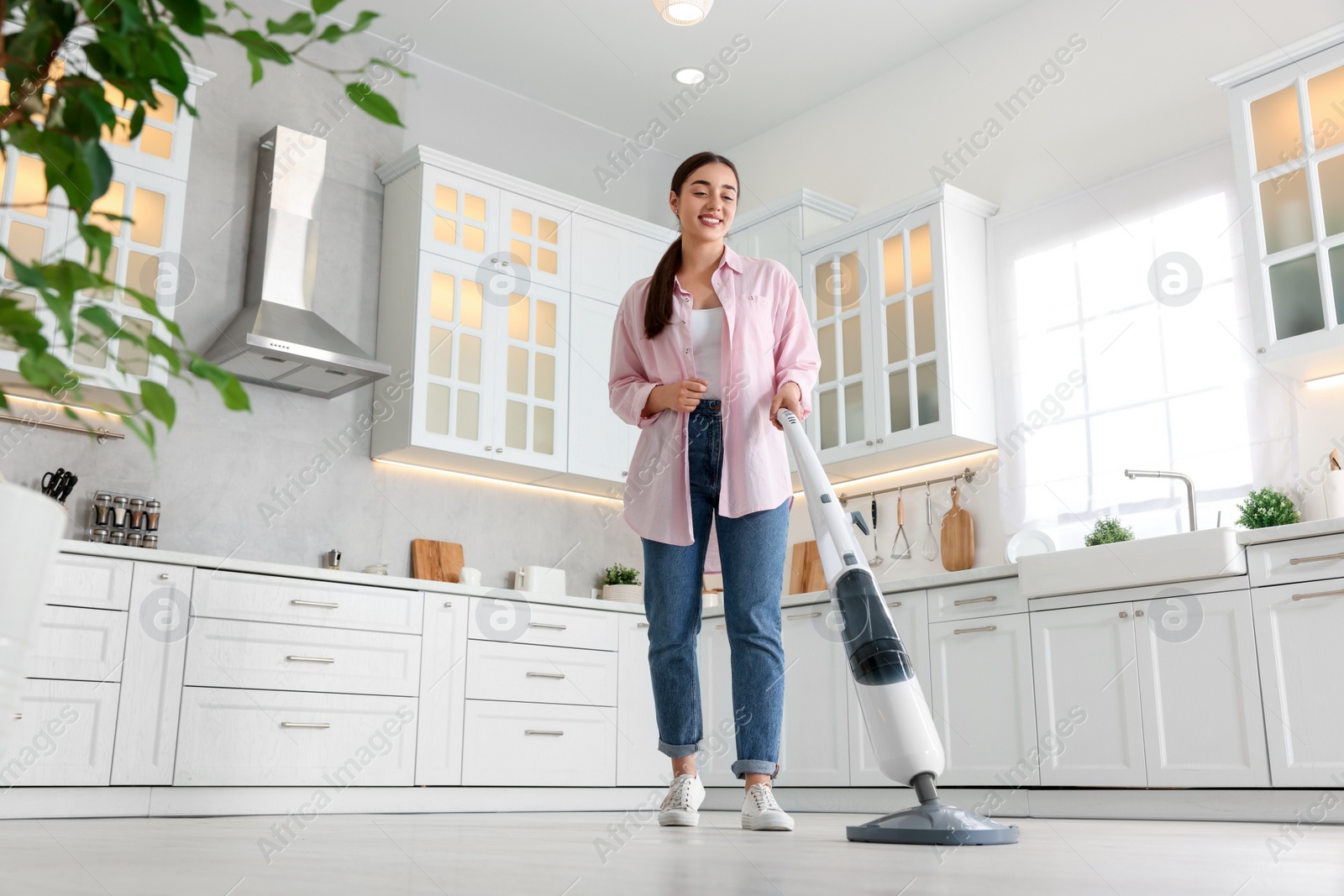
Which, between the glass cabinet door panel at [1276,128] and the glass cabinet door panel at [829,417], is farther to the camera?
the glass cabinet door panel at [829,417]

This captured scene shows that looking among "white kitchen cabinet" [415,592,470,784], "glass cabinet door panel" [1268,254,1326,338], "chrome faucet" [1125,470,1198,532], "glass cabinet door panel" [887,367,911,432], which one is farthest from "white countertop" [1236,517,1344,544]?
"white kitchen cabinet" [415,592,470,784]

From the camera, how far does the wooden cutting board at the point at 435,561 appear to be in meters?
4.60

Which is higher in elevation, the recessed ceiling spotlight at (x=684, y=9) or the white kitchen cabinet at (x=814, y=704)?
the recessed ceiling spotlight at (x=684, y=9)

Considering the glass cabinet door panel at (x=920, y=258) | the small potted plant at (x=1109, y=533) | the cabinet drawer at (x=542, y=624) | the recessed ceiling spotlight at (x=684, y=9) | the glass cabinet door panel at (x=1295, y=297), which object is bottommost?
the cabinet drawer at (x=542, y=624)

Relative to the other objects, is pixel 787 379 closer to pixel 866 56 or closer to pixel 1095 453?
pixel 1095 453

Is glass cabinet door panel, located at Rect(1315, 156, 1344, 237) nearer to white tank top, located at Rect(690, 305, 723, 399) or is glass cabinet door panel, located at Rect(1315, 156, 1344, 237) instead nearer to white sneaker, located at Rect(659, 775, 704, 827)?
white tank top, located at Rect(690, 305, 723, 399)

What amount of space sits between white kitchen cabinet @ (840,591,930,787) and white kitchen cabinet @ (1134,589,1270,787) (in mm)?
744

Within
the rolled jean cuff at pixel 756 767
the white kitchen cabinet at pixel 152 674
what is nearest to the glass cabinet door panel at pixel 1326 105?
the rolled jean cuff at pixel 756 767

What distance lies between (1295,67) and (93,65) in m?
3.76

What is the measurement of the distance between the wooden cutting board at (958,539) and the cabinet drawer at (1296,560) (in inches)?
55.5

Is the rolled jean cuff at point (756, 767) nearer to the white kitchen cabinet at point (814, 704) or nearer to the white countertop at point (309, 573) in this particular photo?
the white kitchen cabinet at point (814, 704)

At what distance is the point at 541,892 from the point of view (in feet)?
3.48

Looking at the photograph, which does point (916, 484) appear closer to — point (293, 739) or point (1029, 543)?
point (1029, 543)

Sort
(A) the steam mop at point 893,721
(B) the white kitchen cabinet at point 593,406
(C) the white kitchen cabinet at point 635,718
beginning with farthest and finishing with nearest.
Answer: (B) the white kitchen cabinet at point 593,406 → (C) the white kitchen cabinet at point 635,718 → (A) the steam mop at point 893,721
